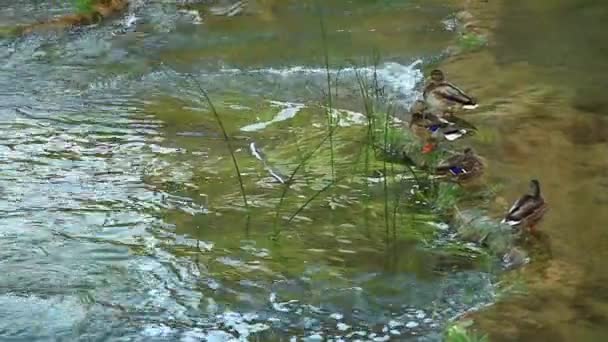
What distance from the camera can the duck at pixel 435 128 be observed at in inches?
244

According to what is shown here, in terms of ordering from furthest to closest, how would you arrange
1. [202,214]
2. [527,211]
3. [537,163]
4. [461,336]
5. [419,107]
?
1. [419,107]
2. [537,163]
3. [202,214]
4. [527,211]
5. [461,336]

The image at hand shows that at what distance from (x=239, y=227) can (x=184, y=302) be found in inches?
33.8

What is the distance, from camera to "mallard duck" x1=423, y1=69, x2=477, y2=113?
652 cm

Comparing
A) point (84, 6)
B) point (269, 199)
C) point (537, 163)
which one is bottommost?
point (84, 6)

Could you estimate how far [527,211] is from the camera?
4617 millimetres

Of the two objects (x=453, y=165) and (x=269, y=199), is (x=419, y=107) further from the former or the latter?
(x=269, y=199)

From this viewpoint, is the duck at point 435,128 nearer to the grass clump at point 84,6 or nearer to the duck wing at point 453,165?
the duck wing at point 453,165

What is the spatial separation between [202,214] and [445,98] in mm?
2094

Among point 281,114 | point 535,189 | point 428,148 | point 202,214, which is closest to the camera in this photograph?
point 535,189

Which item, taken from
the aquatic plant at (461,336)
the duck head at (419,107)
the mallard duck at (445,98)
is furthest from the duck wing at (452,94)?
the aquatic plant at (461,336)

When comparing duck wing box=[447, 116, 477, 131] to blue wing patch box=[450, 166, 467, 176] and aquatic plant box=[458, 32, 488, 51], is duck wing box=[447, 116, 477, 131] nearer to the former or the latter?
blue wing patch box=[450, 166, 467, 176]

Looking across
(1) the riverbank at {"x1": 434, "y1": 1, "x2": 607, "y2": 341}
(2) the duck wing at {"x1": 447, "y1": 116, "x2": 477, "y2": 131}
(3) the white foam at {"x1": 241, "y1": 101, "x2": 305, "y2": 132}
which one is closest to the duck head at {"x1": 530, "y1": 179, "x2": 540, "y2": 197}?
(1) the riverbank at {"x1": 434, "y1": 1, "x2": 607, "y2": 341}

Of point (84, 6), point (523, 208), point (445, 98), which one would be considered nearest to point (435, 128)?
point (445, 98)

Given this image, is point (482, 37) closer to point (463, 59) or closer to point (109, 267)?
point (463, 59)
